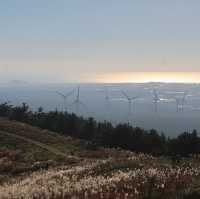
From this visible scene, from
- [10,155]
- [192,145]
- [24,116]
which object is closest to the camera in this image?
[10,155]

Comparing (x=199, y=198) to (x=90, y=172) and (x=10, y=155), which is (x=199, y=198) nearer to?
(x=90, y=172)

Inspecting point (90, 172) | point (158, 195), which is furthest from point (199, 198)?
point (90, 172)

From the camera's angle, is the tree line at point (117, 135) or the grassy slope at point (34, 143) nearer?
the grassy slope at point (34, 143)

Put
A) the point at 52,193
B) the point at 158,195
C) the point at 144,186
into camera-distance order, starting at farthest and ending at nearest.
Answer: the point at 52,193 → the point at 144,186 → the point at 158,195

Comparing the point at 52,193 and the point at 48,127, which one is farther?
the point at 48,127

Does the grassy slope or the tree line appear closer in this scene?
the grassy slope

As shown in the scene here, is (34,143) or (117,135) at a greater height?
(34,143)

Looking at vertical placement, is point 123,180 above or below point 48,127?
above

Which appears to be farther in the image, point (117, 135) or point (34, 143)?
point (117, 135)
